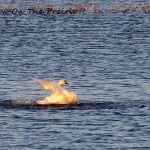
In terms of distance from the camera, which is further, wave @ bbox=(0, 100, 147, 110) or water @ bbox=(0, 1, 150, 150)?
wave @ bbox=(0, 100, 147, 110)

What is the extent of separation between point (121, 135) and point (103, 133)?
677 millimetres

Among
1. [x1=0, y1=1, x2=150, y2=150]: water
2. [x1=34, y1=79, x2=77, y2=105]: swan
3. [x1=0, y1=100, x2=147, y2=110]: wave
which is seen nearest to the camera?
[x1=0, y1=1, x2=150, y2=150]: water

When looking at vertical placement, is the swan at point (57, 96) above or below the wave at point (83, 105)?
above

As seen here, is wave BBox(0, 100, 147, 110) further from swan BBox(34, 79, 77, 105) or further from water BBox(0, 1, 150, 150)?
swan BBox(34, 79, 77, 105)

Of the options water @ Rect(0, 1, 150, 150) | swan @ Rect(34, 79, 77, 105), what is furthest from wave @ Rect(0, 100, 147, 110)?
swan @ Rect(34, 79, 77, 105)

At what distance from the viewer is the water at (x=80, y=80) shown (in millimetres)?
35812

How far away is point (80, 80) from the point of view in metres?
49.1

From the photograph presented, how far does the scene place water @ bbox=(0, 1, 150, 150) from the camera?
3581cm

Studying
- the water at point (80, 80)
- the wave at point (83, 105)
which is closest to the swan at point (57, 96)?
the wave at point (83, 105)

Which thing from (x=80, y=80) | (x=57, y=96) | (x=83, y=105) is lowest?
(x=80, y=80)

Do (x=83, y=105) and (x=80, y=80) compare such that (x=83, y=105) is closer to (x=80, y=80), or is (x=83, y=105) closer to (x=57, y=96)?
(x=57, y=96)

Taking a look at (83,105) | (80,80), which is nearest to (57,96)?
(83,105)

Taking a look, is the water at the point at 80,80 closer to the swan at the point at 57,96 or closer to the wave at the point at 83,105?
the wave at the point at 83,105

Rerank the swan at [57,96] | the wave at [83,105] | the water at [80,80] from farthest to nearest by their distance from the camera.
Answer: the swan at [57,96] < the wave at [83,105] < the water at [80,80]
